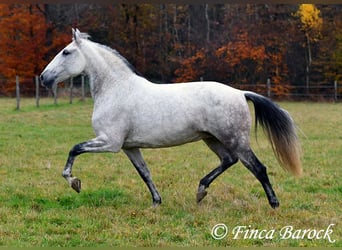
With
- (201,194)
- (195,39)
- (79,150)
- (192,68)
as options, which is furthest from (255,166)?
(195,39)

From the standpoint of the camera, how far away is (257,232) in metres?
4.87

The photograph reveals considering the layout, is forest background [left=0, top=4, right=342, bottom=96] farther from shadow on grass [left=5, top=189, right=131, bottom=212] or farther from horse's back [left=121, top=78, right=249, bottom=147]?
horse's back [left=121, top=78, right=249, bottom=147]

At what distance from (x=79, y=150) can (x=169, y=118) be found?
1.08 metres

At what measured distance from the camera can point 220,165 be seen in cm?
627

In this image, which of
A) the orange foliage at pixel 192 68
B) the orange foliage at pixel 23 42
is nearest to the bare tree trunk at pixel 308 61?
the orange foliage at pixel 192 68

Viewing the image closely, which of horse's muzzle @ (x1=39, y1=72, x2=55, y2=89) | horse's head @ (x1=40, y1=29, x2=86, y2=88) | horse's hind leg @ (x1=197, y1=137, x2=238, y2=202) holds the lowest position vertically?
horse's hind leg @ (x1=197, y1=137, x2=238, y2=202)

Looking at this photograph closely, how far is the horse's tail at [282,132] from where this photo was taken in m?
6.21

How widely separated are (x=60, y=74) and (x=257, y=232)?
3043 millimetres

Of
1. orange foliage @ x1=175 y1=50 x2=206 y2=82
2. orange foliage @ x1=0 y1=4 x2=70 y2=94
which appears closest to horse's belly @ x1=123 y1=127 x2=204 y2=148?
orange foliage @ x1=175 y1=50 x2=206 y2=82

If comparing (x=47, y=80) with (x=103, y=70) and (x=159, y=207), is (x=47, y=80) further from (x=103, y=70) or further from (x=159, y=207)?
(x=159, y=207)

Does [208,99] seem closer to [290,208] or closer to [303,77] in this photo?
[290,208]

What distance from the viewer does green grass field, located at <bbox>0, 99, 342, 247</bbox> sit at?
4828 mm

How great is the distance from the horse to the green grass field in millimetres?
392

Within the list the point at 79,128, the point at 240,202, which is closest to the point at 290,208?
the point at 240,202
